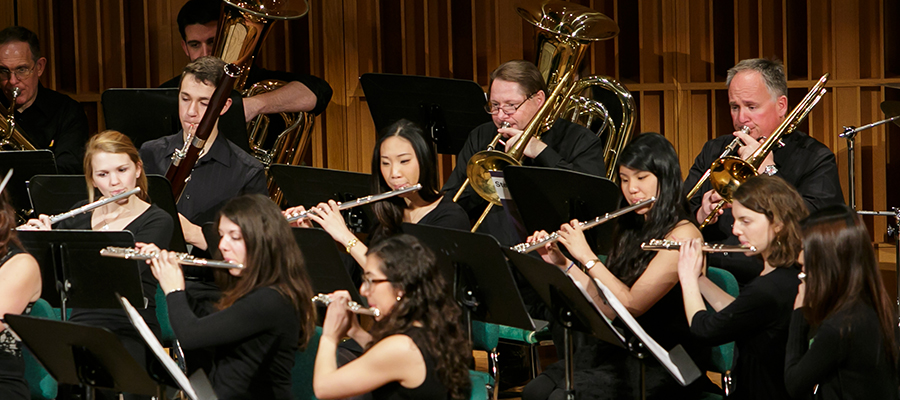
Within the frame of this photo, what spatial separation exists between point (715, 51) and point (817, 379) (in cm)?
261

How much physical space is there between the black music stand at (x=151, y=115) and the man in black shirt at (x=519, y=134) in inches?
32.2

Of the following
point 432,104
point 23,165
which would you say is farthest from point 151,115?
point 432,104

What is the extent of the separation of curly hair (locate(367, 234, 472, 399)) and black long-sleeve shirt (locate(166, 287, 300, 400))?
0.29 metres

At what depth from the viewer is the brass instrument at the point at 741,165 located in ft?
10.3

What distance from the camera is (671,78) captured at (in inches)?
178

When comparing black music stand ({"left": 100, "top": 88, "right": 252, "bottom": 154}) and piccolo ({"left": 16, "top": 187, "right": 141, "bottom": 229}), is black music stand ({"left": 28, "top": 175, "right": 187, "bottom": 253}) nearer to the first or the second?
piccolo ({"left": 16, "top": 187, "right": 141, "bottom": 229})

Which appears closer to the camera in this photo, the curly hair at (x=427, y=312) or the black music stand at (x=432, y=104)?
the curly hair at (x=427, y=312)

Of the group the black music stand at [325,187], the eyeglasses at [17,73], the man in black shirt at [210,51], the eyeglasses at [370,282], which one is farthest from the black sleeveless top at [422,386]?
the eyeglasses at [17,73]

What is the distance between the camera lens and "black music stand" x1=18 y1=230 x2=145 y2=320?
2691 mm

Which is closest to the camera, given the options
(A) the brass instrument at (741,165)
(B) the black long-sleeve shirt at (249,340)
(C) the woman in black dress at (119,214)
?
(B) the black long-sleeve shirt at (249,340)

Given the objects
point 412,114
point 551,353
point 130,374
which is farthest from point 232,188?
point 551,353

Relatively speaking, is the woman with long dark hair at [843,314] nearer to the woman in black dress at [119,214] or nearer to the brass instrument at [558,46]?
the brass instrument at [558,46]

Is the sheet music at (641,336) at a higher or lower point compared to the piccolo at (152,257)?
lower

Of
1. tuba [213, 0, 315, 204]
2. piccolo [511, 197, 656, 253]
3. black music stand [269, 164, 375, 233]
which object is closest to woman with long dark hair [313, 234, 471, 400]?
piccolo [511, 197, 656, 253]
